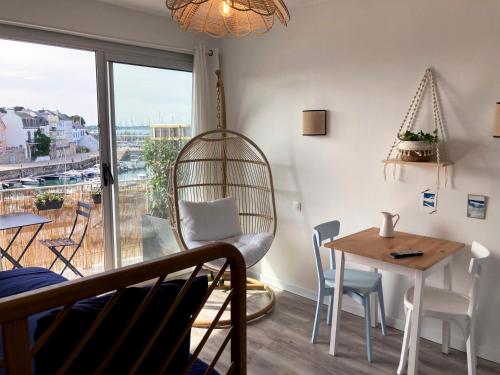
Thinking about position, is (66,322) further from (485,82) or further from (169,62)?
(169,62)

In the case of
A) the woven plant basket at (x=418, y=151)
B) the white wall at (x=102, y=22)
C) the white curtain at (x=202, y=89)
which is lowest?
the woven plant basket at (x=418, y=151)

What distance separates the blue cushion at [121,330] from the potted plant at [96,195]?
7.39 ft

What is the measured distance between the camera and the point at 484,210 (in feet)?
8.27

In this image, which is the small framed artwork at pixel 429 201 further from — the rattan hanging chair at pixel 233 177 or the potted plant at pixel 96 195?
the potted plant at pixel 96 195

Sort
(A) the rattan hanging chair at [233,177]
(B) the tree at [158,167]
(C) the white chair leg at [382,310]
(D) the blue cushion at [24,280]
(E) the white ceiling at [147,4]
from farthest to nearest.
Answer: (B) the tree at [158,167] < (A) the rattan hanging chair at [233,177] < (E) the white ceiling at [147,4] < (C) the white chair leg at [382,310] < (D) the blue cushion at [24,280]

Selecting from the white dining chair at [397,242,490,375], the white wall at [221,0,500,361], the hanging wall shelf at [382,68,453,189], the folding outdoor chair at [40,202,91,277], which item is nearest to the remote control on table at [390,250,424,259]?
the white dining chair at [397,242,490,375]

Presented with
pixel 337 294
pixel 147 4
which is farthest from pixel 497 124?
pixel 147 4

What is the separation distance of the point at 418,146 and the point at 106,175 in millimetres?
2432

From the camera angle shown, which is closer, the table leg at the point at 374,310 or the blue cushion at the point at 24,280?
the blue cushion at the point at 24,280

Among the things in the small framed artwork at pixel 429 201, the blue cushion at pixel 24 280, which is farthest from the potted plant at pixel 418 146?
the blue cushion at pixel 24 280

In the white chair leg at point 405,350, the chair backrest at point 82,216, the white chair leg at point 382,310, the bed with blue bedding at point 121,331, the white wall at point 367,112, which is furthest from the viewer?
the chair backrest at point 82,216

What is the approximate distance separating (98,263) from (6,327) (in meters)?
2.70

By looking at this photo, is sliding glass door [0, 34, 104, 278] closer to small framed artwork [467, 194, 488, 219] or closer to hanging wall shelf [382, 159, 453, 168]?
hanging wall shelf [382, 159, 453, 168]

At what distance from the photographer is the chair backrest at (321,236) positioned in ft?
8.83
